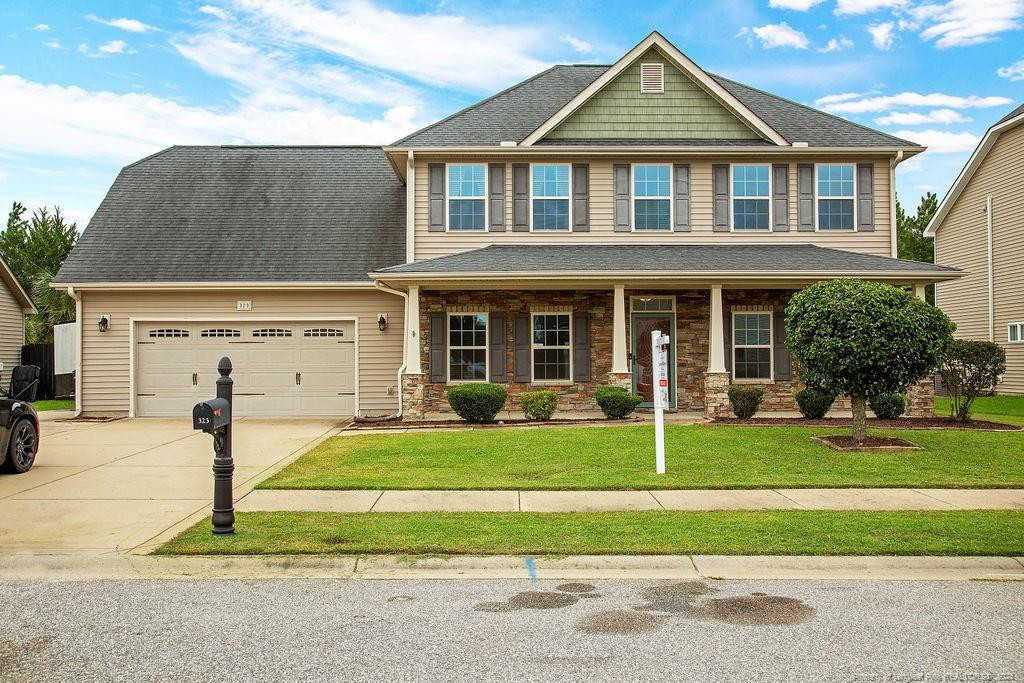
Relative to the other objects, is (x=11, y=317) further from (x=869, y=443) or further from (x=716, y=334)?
(x=869, y=443)

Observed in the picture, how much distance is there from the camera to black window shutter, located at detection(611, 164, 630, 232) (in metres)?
18.1

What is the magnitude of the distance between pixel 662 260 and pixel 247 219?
34.1 feet

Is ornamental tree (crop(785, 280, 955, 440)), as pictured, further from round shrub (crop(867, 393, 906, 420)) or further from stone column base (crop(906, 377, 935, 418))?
stone column base (crop(906, 377, 935, 418))

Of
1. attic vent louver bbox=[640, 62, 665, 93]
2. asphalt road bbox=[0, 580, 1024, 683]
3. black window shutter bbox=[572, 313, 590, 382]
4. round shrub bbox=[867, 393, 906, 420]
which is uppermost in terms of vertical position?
attic vent louver bbox=[640, 62, 665, 93]

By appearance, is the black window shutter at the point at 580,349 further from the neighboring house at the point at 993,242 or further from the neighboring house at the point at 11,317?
the neighboring house at the point at 11,317

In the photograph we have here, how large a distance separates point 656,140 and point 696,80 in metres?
1.72

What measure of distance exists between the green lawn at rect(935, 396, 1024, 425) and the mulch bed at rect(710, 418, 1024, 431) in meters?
1.20

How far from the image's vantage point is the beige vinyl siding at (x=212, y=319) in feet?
59.6

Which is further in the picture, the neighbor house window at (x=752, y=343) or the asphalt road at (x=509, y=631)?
the neighbor house window at (x=752, y=343)

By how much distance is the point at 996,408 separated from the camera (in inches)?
761

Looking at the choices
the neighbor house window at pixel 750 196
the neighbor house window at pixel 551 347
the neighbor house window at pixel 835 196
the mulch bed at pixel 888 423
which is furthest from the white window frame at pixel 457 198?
the neighbor house window at pixel 835 196

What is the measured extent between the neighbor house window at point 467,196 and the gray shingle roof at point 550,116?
0.61m

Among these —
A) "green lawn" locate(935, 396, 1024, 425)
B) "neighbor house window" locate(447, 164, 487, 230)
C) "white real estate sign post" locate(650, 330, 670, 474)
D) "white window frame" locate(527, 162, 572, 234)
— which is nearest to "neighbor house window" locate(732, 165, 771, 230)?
"white window frame" locate(527, 162, 572, 234)

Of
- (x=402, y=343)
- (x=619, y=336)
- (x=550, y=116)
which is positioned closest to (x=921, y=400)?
(x=619, y=336)
